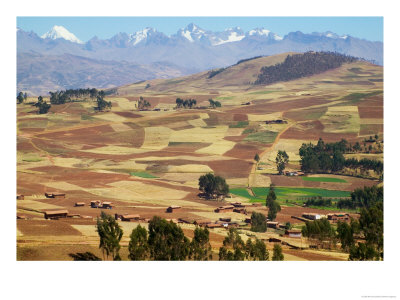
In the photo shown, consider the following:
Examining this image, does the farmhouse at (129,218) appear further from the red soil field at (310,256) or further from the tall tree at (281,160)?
the tall tree at (281,160)

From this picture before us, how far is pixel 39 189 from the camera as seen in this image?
105m

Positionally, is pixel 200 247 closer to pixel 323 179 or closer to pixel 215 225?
pixel 215 225

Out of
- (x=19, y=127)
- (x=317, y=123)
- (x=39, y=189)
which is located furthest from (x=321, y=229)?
(x=19, y=127)

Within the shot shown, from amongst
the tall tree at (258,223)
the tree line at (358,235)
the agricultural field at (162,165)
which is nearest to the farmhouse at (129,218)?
the agricultural field at (162,165)

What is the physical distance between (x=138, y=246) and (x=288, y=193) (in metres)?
66.6

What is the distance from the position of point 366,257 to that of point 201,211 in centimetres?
4532

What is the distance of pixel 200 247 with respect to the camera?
195 feet

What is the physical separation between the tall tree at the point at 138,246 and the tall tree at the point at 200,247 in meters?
5.36

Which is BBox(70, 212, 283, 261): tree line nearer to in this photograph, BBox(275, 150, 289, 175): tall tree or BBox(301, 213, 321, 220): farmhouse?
BBox(301, 213, 321, 220): farmhouse

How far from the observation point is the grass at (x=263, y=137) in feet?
534

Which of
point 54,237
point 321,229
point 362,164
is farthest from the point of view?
point 362,164
